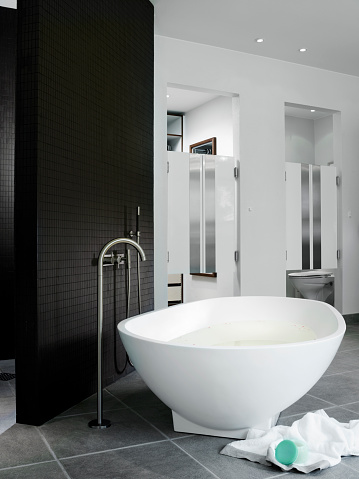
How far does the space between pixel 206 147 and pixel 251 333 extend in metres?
3.73

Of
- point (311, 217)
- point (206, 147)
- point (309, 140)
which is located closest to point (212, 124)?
point (206, 147)

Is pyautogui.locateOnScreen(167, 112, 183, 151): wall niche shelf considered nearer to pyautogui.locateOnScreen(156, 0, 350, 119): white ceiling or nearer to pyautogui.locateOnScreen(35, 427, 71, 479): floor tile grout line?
pyautogui.locateOnScreen(156, 0, 350, 119): white ceiling

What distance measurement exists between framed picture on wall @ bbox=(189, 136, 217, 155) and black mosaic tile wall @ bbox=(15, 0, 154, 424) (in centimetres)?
279

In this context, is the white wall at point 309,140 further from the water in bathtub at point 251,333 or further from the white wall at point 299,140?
the water in bathtub at point 251,333

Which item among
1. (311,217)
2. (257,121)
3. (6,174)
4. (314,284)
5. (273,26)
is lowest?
(314,284)

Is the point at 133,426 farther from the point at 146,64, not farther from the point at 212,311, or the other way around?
the point at 146,64

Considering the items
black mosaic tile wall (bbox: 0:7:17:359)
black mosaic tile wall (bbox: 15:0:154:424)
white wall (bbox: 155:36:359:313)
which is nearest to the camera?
black mosaic tile wall (bbox: 15:0:154:424)

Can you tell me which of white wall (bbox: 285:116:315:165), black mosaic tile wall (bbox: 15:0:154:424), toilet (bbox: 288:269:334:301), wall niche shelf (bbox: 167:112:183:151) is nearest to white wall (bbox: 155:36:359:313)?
black mosaic tile wall (bbox: 15:0:154:424)

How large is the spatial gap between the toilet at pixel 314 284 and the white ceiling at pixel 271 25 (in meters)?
2.52

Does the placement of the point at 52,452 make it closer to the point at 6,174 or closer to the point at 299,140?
the point at 6,174

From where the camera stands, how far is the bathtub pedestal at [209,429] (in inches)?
95.0

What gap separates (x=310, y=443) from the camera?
2.28 metres

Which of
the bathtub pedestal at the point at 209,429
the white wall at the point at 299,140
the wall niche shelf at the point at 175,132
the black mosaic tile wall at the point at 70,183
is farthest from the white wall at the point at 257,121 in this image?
the wall niche shelf at the point at 175,132

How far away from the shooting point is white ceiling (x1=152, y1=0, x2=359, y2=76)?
4.18 metres
